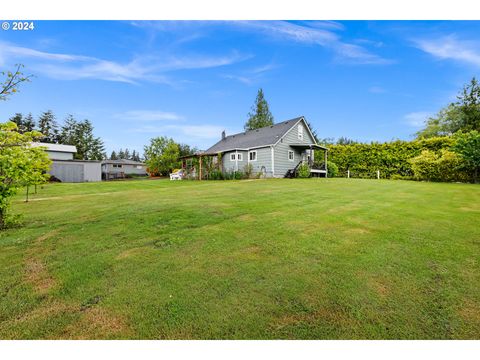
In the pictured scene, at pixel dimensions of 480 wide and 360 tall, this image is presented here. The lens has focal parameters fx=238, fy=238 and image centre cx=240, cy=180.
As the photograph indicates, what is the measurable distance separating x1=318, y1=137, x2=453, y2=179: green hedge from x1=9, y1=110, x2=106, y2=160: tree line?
138 ft

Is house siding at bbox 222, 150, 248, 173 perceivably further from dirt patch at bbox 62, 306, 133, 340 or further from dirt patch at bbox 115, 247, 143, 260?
dirt patch at bbox 62, 306, 133, 340

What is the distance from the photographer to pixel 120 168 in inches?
1789

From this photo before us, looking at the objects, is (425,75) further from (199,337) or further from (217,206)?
(199,337)

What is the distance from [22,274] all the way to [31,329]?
1.24m

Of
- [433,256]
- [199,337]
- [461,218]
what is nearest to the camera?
[199,337]

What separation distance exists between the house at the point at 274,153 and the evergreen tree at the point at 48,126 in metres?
33.6

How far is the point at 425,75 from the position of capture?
8.59 meters

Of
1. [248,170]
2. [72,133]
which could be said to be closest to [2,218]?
[248,170]

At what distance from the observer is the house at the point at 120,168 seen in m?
41.3

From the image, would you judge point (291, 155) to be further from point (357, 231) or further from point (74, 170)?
point (74, 170)

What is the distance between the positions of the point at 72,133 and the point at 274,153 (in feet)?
138

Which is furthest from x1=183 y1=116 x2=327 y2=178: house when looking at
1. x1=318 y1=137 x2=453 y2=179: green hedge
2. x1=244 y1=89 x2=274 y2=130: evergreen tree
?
x1=244 y1=89 x2=274 y2=130: evergreen tree
